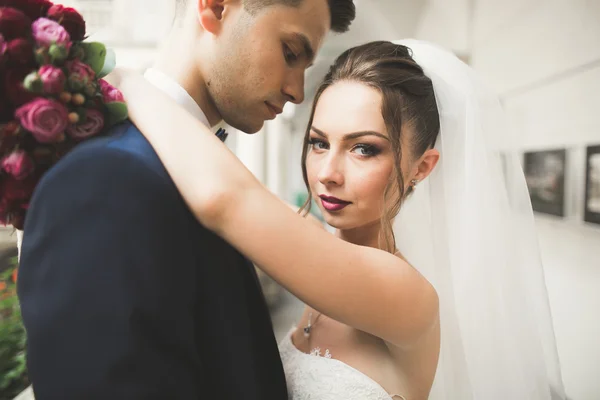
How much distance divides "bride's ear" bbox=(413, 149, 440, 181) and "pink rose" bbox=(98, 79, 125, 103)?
Answer: 854 millimetres

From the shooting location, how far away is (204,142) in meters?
0.74

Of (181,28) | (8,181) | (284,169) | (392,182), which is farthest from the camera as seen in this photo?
(284,169)

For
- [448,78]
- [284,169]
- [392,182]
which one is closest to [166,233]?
[392,182]

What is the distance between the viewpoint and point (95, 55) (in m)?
0.76

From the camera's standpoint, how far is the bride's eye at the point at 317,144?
1.24 meters

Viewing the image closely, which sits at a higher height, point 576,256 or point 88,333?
point 88,333

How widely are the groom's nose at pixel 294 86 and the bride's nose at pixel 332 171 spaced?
19cm

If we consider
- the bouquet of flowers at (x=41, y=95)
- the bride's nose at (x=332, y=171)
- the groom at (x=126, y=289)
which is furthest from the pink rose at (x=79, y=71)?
the bride's nose at (x=332, y=171)

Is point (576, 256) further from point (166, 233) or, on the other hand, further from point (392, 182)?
point (166, 233)

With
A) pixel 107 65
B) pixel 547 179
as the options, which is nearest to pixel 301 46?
pixel 107 65

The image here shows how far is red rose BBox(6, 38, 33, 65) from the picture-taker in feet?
2.10

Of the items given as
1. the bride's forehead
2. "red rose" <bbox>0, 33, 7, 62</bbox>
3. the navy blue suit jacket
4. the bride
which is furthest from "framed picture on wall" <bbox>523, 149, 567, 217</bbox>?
"red rose" <bbox>0, 33, 7, 62</bbox>

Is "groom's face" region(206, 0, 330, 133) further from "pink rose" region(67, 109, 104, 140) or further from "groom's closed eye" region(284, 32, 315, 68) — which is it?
"pink rose" region(67, 109, 104, 140)

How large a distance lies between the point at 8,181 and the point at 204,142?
36cm
